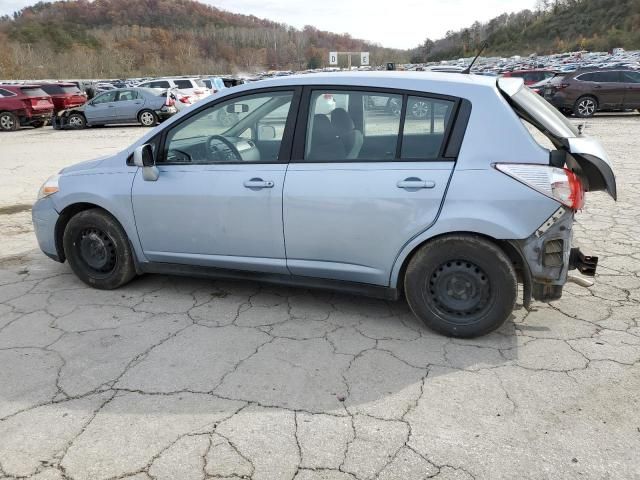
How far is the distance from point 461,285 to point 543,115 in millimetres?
1237

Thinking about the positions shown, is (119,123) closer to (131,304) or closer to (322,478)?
(131,304)

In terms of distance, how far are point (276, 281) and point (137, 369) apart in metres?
1.09

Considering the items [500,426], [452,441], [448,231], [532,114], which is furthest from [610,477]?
[532,114]

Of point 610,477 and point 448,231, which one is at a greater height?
point 448,231

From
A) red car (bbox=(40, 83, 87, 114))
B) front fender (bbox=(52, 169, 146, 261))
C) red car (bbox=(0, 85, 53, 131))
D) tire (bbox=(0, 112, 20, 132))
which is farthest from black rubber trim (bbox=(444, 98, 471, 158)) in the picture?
red car (bbox=(40, 83, 87, 114))

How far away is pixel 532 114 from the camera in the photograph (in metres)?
3.22

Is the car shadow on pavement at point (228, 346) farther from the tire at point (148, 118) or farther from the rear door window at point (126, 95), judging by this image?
the rear door window at point (126, 95)

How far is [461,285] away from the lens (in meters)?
3.23

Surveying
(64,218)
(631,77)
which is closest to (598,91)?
(631,77)

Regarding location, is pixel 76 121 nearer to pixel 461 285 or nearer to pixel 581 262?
pixel 461 285

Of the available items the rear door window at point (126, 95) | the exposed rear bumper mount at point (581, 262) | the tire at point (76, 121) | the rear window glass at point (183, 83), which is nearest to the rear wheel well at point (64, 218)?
the exposed rear bumper mount at point (581, 262)

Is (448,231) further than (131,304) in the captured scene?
No

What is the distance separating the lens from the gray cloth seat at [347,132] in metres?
3.34

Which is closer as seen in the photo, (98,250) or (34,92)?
(98,250)
